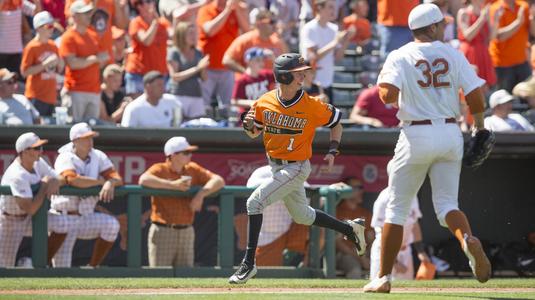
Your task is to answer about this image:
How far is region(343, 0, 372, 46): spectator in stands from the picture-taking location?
592 inches

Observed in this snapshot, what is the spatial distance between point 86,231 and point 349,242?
290cm

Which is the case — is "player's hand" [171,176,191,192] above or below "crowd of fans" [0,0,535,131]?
below

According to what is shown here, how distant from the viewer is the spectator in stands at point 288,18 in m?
15.0

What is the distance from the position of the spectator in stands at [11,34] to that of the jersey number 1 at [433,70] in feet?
21.8

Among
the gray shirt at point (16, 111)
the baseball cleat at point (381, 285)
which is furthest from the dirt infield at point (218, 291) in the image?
the gray shirt at point (16, 111)

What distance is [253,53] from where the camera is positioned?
40.9ft

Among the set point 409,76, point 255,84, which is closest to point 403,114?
point 409,76

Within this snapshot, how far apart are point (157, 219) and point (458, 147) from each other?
172 inches

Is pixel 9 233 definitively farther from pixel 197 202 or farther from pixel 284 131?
pixel 284 131

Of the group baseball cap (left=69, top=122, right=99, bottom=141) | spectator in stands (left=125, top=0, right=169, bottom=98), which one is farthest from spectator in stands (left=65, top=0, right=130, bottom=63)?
baseball cap (left=69, top=122, right=99, bottom=141)

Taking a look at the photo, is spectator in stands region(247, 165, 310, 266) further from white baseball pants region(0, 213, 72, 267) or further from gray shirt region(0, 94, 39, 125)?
gray shirt region(0, 94, 39, 125)

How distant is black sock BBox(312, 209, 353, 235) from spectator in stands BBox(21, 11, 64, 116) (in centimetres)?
468

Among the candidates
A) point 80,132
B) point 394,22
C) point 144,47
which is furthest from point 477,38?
point 80,132

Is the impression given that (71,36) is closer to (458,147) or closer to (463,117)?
(463,117)
